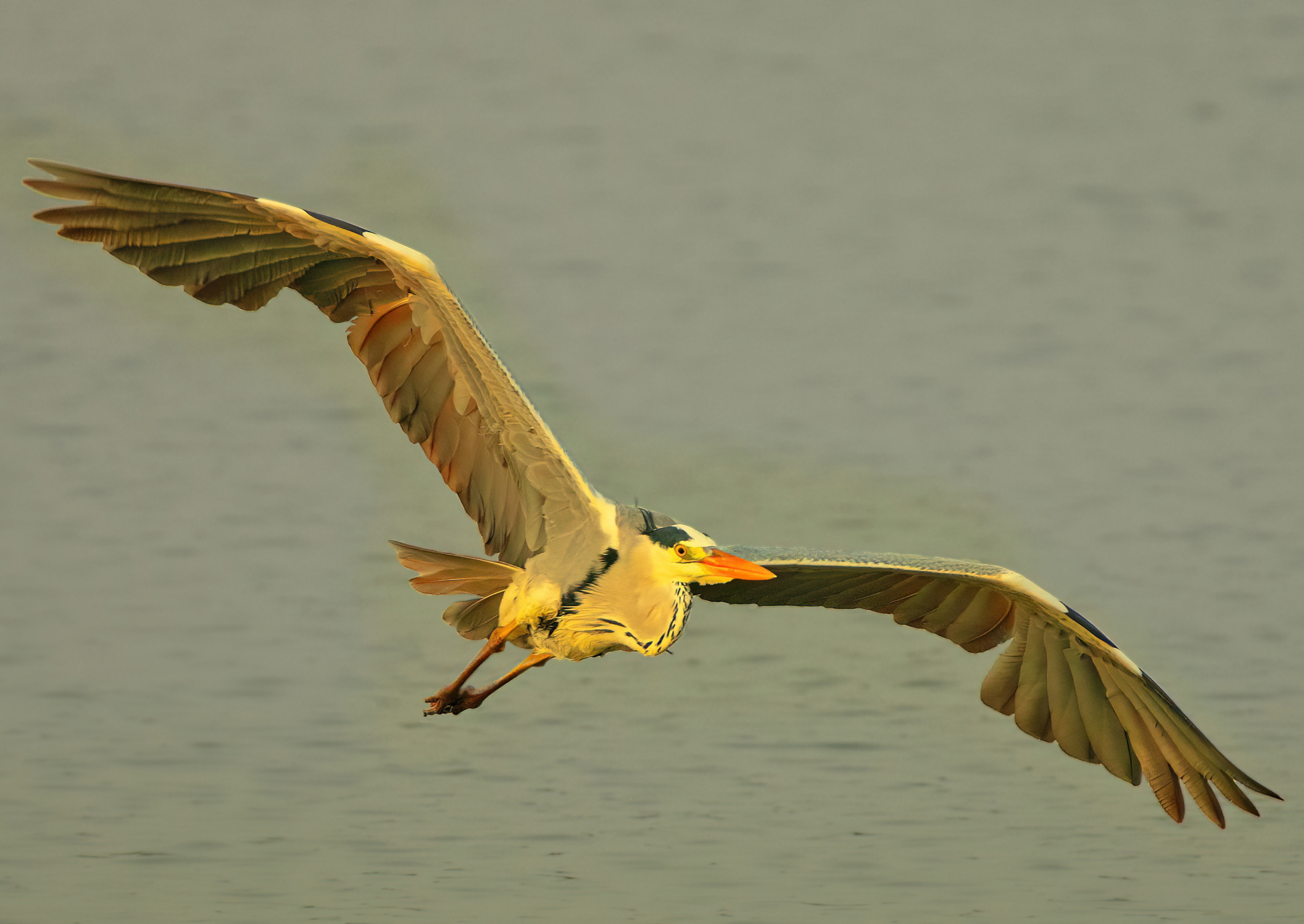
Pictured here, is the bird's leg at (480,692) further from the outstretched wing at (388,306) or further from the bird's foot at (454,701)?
the outstretched wing at (388,306)

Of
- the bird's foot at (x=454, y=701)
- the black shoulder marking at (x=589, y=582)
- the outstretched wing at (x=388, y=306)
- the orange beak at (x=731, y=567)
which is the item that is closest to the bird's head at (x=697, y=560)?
the orange beak at (x=731, y=567)

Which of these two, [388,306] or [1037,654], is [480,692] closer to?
[388,306]

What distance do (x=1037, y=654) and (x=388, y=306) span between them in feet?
13.9

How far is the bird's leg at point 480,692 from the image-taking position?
7746 millimetres

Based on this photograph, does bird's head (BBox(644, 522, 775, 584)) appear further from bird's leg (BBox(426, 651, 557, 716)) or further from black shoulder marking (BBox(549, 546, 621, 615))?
bird's leg (BBox(426, 651, 557, 716))

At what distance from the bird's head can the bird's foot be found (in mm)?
1146

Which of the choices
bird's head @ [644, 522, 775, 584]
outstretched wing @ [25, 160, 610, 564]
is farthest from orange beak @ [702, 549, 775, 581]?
outstretched wing @ [25, 160, 610, 564]

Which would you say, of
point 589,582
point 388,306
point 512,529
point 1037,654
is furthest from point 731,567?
point 1037,654

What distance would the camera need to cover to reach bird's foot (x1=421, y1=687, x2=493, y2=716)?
25.4 feet

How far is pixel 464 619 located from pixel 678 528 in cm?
154

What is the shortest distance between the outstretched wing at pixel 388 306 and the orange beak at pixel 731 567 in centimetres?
61

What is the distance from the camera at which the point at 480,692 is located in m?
7.83

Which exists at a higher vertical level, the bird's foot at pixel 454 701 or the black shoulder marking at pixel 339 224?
the black shoulder marking at pixel 339 224

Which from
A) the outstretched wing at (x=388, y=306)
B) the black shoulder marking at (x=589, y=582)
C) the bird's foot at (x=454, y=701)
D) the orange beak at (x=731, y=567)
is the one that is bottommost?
the bird's foot at (x=454, y=701)
